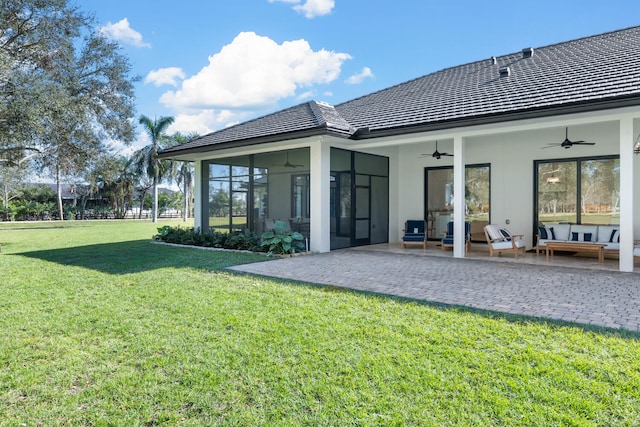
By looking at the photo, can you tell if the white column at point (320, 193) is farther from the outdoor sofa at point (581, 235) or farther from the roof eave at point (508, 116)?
the outdoor sofa at point (581, 235)

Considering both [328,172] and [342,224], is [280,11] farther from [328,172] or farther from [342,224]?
[342,224]

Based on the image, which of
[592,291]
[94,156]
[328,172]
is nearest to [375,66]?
[328,172]

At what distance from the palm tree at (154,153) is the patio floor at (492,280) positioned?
27631mm

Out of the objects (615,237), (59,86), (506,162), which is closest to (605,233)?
(615,237)

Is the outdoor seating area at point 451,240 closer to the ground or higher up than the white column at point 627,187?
closer to the ground

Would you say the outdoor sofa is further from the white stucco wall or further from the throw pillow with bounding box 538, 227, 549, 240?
the white stucco wall

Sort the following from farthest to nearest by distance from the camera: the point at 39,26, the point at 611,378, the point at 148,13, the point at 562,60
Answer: the point at 148,13
the point at 39,26
the point at 562,60
the point at 611,378

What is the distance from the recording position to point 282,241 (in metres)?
10.8

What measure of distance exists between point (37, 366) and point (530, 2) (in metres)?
16.2

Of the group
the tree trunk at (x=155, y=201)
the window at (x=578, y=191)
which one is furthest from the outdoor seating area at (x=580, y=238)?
the tree trunk at (x=155, y=201)

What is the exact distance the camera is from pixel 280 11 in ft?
45.4

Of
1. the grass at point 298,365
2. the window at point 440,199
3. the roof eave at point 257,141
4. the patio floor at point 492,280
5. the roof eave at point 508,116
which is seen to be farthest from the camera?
the window at point 440,199

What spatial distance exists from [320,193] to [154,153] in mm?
26324

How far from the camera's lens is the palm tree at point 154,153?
109 feet
